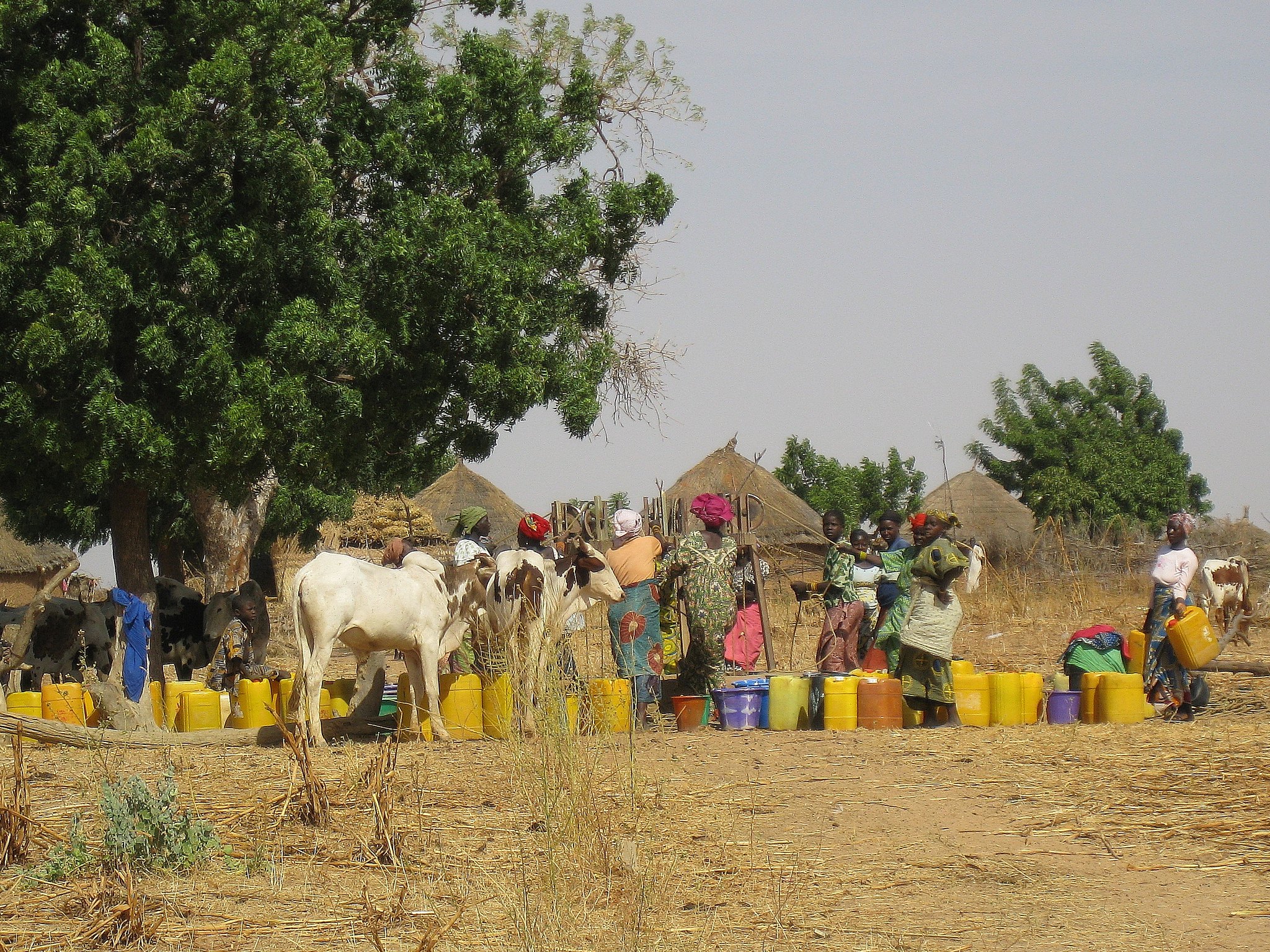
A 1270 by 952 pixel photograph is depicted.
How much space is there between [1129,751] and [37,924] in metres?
6.15

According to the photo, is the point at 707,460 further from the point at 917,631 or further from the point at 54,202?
the point at 917,631

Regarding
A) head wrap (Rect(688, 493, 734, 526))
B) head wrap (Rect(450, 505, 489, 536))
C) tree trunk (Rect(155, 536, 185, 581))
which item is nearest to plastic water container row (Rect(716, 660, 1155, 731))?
head wrap (Rect(688, 493, 734, 526))

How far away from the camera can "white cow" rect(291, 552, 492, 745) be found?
9.05 metres

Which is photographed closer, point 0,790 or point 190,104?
point 0,790

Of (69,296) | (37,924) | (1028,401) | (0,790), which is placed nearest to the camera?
(37,924)

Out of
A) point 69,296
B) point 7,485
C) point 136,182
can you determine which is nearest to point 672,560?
point 69,296

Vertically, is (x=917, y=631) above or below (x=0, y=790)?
above

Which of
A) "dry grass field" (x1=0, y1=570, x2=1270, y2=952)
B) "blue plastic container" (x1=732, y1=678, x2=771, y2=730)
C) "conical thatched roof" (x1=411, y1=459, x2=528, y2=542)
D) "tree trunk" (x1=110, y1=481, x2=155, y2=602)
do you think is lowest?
"dry grass field" (x1=0, y1=570, x2=1270, y2=952)

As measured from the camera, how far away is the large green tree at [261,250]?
1379 cm

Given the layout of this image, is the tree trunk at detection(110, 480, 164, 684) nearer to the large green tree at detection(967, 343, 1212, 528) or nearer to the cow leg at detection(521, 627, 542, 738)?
the cow leg at detection(521, 627, 542, 738)

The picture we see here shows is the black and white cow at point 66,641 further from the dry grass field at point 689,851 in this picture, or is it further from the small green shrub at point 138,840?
the small green shrub at point 138,840

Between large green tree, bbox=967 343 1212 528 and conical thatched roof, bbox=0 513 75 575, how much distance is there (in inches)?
983

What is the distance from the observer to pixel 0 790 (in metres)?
6.38

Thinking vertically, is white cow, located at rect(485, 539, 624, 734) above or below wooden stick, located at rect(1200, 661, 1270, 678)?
above
